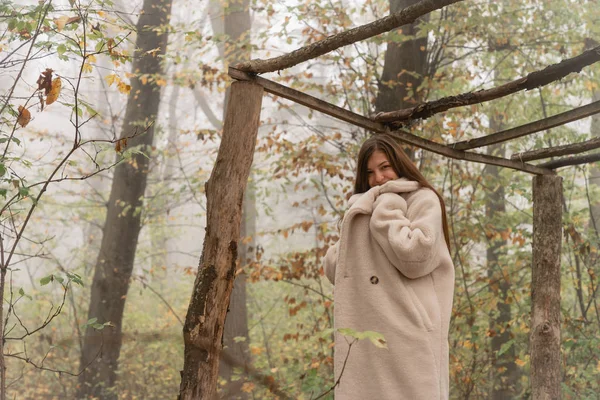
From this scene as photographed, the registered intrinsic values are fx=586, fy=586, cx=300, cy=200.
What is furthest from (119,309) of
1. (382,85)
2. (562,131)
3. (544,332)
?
(562,131)

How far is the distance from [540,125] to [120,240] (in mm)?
6094

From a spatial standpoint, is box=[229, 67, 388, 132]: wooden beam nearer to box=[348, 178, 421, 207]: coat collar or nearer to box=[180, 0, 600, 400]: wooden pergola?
box=[180, 0, 600, 400]: wooden pergola

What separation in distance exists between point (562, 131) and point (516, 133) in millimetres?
4150

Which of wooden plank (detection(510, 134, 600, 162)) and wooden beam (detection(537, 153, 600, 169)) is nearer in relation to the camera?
wooden plank (detection(510, 134, 600, 162))

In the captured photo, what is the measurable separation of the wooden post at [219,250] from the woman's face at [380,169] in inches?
27.3

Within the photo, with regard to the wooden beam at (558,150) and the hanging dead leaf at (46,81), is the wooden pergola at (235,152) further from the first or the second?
the hanging dead leaf at (46,81)

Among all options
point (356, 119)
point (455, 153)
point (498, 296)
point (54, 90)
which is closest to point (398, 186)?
point (356, 119)

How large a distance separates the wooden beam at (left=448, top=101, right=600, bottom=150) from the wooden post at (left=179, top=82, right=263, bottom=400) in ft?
5.35

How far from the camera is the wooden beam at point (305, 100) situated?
2674 mm

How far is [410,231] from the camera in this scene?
266cm

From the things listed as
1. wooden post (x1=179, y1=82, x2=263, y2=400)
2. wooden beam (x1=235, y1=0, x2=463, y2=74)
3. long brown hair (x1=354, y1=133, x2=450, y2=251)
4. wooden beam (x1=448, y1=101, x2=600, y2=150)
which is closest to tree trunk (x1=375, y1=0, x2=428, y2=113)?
wooden beam (x1=448, y1=101, x2=600, y2=150)

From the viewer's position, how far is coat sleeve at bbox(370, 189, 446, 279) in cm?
260

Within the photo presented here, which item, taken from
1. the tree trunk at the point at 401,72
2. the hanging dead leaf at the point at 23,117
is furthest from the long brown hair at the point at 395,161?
the tree trunk at the point at 401,72

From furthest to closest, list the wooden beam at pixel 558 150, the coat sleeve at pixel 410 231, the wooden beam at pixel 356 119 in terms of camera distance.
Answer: the wooden beam at pixel 558 150 → the wooden beam at pixel 356 119 → the coat sleeve at pixel 410 231
